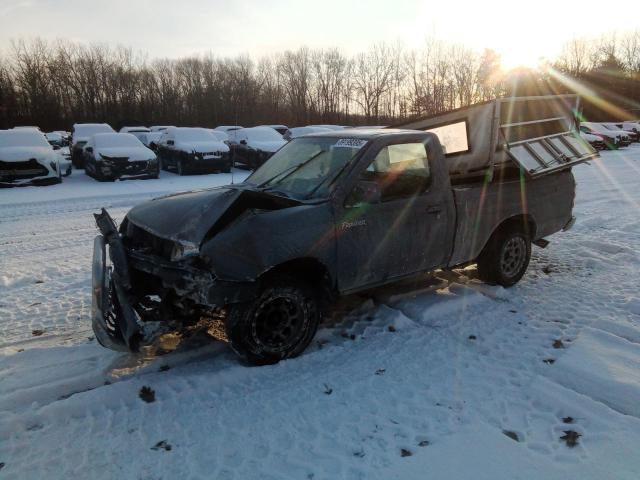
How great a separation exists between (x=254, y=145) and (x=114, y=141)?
17.2 feet

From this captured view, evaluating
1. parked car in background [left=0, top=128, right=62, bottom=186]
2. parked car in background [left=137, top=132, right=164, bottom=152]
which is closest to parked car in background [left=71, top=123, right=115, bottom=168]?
parked car in background [left=137, top=132, right=164, bottom=152]

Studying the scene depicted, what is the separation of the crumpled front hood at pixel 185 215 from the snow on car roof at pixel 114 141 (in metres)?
12.9

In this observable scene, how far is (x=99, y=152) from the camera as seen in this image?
15016 millimetres

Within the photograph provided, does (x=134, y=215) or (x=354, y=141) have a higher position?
(x=354, y=141)

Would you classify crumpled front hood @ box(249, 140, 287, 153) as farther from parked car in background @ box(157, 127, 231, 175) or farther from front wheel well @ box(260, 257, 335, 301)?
front wheel well @ box(260, 257, 335, 301)

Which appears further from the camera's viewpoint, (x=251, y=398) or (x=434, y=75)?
(x=434, y=75)

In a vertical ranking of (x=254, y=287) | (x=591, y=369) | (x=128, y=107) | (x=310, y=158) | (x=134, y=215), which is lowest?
(x=591, y=369)

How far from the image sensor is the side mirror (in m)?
3.85

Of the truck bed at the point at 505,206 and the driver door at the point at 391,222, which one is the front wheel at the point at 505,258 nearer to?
the truck bed at the point at 505,206

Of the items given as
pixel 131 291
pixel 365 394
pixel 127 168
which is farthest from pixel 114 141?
pixel 365 394

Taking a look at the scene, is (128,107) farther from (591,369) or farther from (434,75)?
(591,369)

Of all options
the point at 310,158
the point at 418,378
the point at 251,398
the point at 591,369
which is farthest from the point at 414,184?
the point at 251,398

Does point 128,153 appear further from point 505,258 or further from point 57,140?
point 57,140

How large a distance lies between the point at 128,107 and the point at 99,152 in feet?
118
